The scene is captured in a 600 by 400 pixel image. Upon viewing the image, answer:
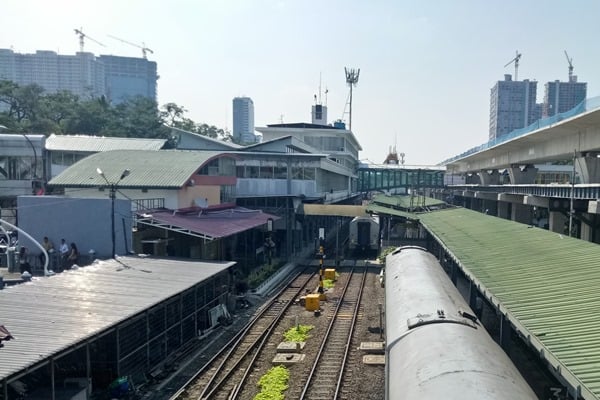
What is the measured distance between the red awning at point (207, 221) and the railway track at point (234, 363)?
447 cm

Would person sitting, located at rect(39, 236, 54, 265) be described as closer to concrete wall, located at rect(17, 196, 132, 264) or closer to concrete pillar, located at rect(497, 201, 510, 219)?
concrete wall, located at rect(17, 196, 132, 264)

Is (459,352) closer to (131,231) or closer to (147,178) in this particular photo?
(131,231)

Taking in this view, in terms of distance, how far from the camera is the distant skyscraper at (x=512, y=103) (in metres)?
173

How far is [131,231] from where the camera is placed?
71.6 feet

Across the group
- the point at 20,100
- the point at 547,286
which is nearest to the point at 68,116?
the point at 20,100

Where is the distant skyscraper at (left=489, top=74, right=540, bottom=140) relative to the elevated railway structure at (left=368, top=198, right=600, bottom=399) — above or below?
above

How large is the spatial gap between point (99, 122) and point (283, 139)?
177ft

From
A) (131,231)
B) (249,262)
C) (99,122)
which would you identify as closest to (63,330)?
(131,231)

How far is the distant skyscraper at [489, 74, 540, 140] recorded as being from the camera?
17275cm

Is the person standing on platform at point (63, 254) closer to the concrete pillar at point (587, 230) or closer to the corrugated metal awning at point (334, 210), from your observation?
the corrugated metal awning at point (334, 210)

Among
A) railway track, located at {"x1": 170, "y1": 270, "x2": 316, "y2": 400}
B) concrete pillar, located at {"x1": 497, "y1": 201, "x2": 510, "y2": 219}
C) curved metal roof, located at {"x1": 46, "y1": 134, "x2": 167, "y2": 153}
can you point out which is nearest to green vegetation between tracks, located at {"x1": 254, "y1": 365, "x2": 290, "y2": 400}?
railway track, located at {"x1": 170, "y1": 270, "x2": 316, "y2": 400}

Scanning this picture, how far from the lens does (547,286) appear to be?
11250mm

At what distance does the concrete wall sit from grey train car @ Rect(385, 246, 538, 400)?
13915 millimetres

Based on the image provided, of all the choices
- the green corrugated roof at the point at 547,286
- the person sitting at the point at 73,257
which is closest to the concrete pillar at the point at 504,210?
the green corrugated roof at the point at 547,286
